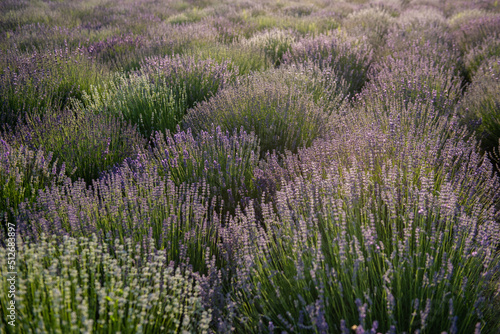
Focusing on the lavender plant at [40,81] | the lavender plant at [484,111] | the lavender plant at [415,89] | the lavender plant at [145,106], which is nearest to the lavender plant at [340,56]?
the lavender plant at [415,89]

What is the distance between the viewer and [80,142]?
308 centimetres

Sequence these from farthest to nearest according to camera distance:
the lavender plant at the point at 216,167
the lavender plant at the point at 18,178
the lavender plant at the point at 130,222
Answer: the lavender plant at the point at 216,167
the lavender plant at the point at 18,178
the lavender plant at the point at 130,222

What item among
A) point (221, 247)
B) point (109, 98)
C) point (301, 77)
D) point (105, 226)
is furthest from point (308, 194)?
point (109, 98)

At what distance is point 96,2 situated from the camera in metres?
13.3

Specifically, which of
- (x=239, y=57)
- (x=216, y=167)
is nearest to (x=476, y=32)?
(x=239, y=57)

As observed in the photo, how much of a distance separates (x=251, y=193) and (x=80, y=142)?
1615mm

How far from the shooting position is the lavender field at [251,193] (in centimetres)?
142

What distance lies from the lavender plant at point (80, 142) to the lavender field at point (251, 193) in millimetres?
22

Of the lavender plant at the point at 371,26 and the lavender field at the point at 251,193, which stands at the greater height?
the lavender plant at the point at 371,26

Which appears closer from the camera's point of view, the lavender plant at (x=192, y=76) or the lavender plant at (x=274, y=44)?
the lavender plant at (x=192, y=76)

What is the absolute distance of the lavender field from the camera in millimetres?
1416

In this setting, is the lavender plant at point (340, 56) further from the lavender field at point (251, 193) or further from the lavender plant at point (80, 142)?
the lavender plant at point (80, 142)

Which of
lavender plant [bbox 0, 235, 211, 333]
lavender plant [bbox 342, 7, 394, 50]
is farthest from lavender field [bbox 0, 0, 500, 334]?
lavender plant [bbox 342, 7, 394, 50]

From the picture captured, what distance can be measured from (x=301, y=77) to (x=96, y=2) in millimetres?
12209
